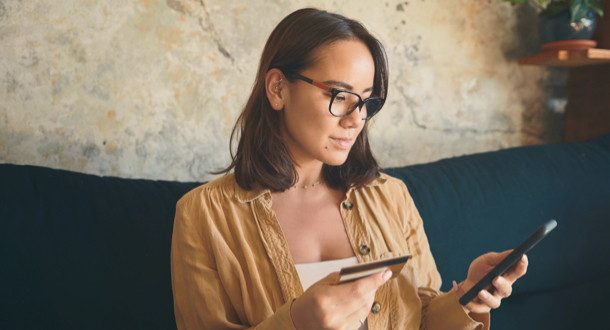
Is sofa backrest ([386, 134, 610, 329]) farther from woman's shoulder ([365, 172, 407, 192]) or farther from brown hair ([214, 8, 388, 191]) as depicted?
brown hair ([214, 8, 388, 191])

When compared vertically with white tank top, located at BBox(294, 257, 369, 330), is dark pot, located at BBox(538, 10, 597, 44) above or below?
above

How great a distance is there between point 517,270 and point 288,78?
0.67m

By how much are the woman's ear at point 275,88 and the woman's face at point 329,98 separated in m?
0.02

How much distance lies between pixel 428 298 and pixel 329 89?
63 cm

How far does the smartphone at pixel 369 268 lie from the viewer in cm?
71

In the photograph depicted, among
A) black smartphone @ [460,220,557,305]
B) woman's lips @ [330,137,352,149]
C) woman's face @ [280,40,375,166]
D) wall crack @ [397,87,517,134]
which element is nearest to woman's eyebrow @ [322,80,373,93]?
woman's face @ [280,40,375,166]

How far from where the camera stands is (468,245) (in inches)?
61.6

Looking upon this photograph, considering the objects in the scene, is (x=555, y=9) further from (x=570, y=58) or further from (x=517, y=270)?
(x=517, y=270)

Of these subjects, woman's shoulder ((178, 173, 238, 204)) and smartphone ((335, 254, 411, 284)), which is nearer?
smartphone ((335, 254, 411, 284))

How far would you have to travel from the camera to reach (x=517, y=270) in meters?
0.92

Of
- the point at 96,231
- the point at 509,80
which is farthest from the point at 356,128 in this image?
the point at 509,80

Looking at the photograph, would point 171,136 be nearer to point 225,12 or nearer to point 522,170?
point 225,12

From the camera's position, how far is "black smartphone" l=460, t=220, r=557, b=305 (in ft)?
2.54

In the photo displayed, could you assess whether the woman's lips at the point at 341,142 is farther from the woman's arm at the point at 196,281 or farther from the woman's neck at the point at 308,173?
the woman's arm at the point at 196,281
